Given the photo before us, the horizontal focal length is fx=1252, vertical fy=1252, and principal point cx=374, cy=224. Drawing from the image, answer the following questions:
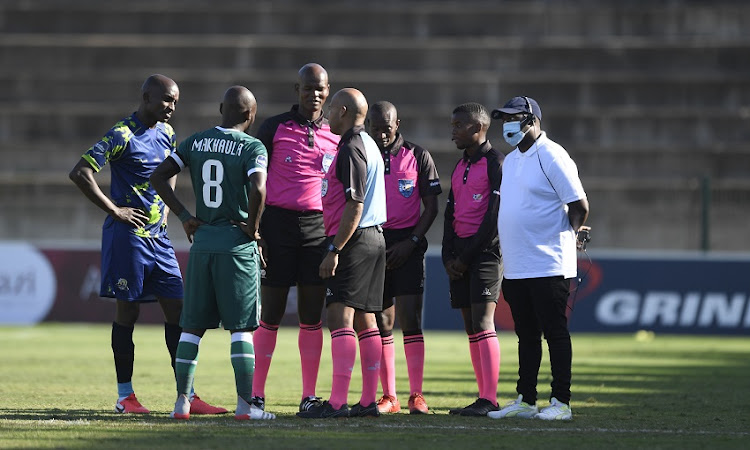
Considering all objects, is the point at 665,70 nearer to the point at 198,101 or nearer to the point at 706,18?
the point at 706,18

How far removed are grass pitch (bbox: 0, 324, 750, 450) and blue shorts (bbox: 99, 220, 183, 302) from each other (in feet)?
2.69

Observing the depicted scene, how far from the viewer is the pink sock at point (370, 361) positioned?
817 cm

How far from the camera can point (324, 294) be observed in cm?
899

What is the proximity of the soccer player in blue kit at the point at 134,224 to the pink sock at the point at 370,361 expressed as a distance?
1.04 m

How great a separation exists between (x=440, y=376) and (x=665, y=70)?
1698 centimetres

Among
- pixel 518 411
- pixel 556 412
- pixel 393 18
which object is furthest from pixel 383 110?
pixel 393 18

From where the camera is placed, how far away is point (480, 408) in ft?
28.2

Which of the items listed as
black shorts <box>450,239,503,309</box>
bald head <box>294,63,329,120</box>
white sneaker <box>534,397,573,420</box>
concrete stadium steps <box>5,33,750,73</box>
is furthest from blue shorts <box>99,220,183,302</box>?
concrete stadium steps <box>5,33,750,73</box>

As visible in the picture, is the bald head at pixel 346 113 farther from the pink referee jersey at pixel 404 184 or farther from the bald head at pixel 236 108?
the pink referee jersey at pixel 404 184

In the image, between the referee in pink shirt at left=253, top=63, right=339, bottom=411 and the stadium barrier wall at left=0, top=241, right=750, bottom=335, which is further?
the stadium barrier wall at left=0, top=241, right=750, bottom=335

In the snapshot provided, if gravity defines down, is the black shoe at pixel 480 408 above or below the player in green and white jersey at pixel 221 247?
below

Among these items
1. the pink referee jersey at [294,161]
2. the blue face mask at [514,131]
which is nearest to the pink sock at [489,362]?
the blue face mask at [514,131]

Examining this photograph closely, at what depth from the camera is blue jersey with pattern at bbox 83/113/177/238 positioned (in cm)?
850

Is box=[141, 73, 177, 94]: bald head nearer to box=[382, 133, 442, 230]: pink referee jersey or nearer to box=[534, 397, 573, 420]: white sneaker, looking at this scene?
box=[382, 133, 442, 230]: pink referee jersey
